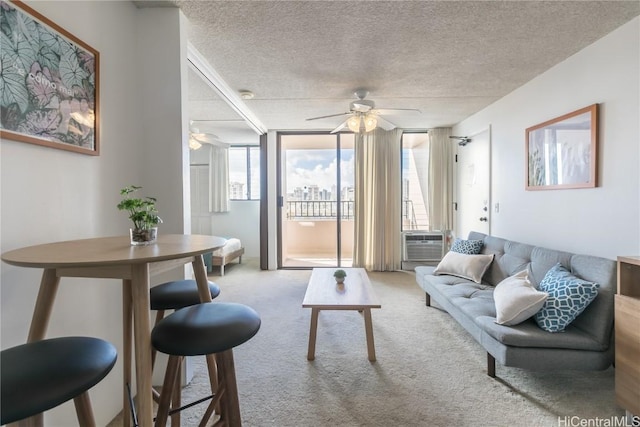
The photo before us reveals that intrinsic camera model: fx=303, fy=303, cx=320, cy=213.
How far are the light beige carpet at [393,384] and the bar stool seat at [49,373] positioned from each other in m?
1.03

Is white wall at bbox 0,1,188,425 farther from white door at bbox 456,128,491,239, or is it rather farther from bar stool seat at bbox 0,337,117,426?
white door at bbox 456,128,491,239

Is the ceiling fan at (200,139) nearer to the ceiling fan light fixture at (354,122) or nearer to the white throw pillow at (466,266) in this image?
the ceiling fan light fixture at (354,122)

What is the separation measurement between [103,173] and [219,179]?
4.37 m

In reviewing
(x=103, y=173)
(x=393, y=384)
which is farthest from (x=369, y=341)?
(x=103, y=173)

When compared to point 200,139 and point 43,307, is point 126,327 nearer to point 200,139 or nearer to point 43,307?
point 43,307

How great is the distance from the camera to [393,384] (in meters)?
1.92

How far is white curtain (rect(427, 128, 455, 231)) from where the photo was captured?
482 centimetres

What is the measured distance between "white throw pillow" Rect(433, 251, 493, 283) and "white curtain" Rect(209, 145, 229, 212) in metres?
4.21

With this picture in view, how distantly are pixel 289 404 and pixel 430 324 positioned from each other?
1.63m

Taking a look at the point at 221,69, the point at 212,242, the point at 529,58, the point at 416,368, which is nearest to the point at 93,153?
the point at 212,242

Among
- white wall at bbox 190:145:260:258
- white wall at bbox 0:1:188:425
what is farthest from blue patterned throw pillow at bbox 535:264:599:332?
white wall at bbox 190:145:260:258

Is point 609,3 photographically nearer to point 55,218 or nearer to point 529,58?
point 529,58

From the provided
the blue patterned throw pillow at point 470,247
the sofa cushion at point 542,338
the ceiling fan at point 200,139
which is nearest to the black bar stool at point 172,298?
the sofa cushion at point 542,338

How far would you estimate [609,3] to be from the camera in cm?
177
